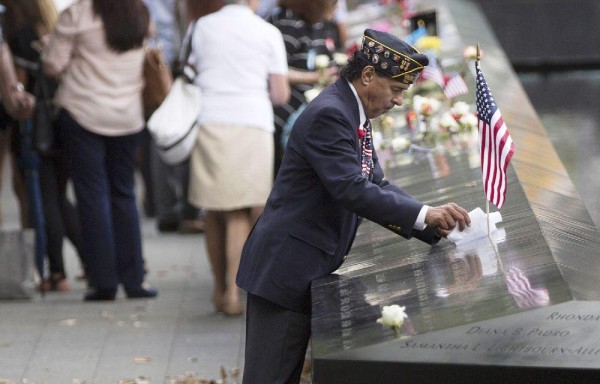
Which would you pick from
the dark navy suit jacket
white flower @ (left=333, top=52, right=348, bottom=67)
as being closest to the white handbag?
white flower @ (left=333, top=52, right=348, bottom=67)

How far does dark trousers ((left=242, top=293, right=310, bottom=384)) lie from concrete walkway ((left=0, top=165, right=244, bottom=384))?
1.89m

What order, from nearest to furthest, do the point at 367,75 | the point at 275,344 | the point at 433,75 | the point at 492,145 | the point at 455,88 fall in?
1. the point at 367,75
2. the point at 275,344
3. the point at 492,145
4. the point at 455,88
5. the point at 433,75

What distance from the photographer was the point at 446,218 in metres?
5.09

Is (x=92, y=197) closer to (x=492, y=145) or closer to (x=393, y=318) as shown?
(x=492, y=145)

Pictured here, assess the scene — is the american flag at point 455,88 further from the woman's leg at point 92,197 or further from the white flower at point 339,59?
the woman's leg at point 92,197

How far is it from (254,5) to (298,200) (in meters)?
3.56

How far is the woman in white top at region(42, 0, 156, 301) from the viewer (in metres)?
8.48

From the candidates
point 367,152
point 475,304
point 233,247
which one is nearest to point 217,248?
point 233,247

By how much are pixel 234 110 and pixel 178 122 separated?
33 cm

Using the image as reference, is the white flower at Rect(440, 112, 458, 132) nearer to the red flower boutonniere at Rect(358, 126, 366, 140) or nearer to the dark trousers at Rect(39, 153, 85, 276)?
the red flower boutonniere at Rect(358, 126, 366, 140)

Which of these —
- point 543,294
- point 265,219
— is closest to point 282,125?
point 265,219

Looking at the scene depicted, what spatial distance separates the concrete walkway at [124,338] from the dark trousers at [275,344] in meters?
1.89

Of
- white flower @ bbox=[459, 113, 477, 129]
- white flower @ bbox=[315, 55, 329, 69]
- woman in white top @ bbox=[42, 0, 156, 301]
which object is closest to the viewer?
white flower @ bbox=[459, 113, 477, 129]

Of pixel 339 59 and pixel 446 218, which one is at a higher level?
pixel 446 218
